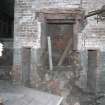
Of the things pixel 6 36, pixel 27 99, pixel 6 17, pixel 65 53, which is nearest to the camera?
pixel 27 99

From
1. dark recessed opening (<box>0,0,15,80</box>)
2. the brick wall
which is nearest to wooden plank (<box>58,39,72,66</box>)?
the brick wall

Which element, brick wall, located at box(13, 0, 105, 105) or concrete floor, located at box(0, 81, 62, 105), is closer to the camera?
concrete floor, located at box(0, 81, 62, 105)

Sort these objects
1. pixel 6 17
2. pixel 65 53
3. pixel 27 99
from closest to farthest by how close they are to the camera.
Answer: pixel 27 99 < pixel 65 53 < pixel 6 17

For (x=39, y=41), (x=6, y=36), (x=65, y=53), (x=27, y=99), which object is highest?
(x=6, y=36)

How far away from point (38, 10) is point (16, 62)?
2052mm

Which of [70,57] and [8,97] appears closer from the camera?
[8,97]

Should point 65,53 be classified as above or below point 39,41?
below

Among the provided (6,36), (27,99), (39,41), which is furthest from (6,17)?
(27,99)

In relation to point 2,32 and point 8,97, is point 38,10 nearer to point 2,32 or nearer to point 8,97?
point 2,32

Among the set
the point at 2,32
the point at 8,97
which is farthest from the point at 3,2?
the point at 8,97

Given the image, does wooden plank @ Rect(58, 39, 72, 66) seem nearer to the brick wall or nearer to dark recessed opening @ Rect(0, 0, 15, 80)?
the brick wall

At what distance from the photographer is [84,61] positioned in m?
12.2

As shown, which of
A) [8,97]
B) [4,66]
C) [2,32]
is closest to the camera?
[8,97]

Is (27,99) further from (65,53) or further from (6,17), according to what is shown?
(6,17)
